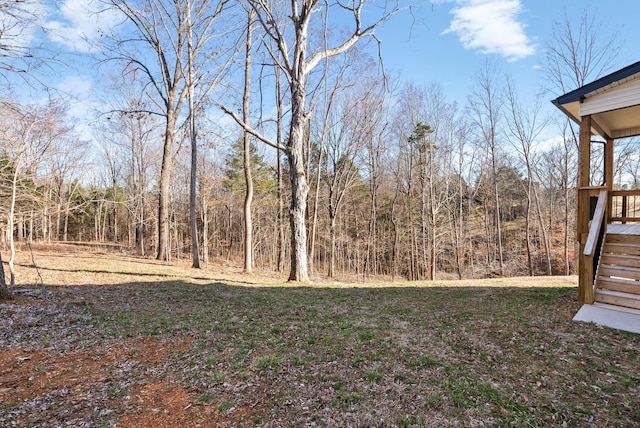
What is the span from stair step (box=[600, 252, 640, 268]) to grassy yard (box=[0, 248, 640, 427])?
0.92 meters

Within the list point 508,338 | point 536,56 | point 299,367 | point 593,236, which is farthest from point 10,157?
point 536,56

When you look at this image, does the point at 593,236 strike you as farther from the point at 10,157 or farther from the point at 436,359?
the point at 10,157

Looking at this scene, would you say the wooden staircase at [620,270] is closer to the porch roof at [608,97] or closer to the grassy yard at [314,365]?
the grassy yard at [314,365]

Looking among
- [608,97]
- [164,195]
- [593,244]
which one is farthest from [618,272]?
[164,195]

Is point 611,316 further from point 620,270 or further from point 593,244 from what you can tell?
point 593,244

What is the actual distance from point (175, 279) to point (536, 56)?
722 inches

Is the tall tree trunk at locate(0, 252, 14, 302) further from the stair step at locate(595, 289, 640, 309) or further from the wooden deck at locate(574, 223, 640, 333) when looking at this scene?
the stair step at locate(595, 289, 640, 309)

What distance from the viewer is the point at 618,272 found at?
468 centimetres

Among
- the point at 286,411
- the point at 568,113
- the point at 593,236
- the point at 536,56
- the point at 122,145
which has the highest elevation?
the point at 536,56

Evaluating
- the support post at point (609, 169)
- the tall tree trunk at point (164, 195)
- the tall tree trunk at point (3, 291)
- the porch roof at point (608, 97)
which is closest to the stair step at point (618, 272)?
the support post at point (609, 169)

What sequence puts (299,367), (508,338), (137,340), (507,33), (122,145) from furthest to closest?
(122,145) → (507,33) → (137,340) → (508,338) → (299,367)

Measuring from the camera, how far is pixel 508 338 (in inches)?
152

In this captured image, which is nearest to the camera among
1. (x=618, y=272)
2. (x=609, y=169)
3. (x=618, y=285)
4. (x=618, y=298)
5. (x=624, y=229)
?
(x=618, y=298)

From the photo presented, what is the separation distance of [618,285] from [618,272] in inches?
8.9
